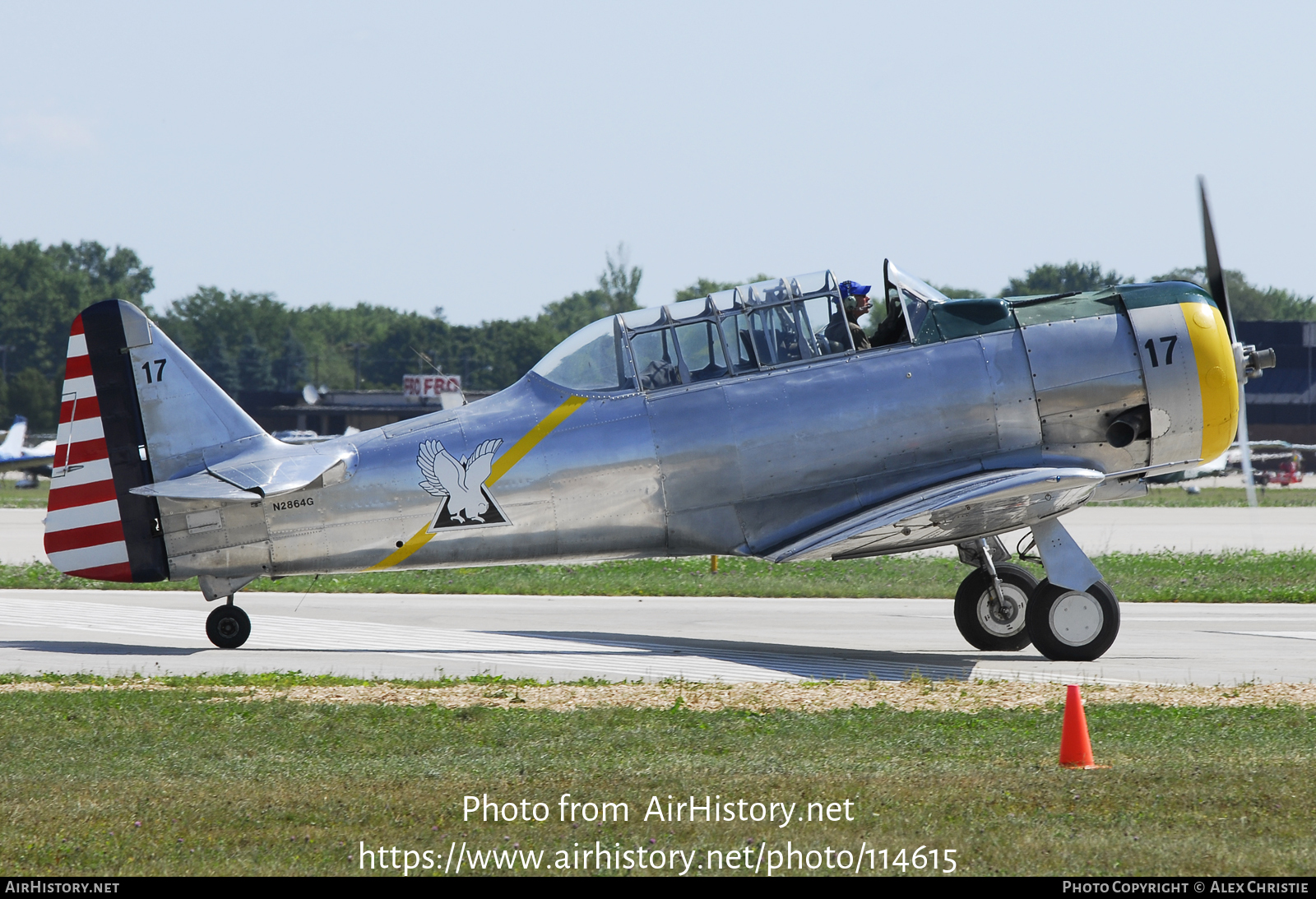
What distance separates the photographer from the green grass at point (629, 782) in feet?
19.0

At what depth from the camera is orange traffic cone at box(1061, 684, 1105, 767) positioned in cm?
729

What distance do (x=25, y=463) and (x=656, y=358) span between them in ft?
172

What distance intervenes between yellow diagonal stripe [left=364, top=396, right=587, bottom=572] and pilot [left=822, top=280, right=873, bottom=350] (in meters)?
2.42

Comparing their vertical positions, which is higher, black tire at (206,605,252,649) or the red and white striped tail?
the red and white striped tail

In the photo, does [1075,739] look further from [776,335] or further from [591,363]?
[591,363]

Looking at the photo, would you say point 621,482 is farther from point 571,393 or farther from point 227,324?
point 227,324

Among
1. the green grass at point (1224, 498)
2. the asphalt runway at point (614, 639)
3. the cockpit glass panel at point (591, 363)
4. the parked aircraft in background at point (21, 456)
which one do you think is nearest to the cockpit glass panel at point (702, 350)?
the cockpit glass panel at point (591, 363)

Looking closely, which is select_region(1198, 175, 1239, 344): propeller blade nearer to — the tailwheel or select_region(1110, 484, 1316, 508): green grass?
the tailwheel

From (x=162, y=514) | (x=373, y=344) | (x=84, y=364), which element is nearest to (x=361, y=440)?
(x=162, y=514)

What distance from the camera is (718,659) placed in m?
12.0

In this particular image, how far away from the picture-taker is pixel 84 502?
12.3 m

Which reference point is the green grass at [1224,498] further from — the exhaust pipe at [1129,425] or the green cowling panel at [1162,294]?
the exhaust pipe at [1129,425]

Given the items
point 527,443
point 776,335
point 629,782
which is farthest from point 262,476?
point 629,782

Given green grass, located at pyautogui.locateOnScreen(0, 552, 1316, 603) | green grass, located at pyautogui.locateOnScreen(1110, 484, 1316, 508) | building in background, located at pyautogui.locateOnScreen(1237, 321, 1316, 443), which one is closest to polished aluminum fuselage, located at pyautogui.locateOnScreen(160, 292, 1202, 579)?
green grass, located at pyautogui.locateOnScreen(0, 552, 1316, 603)
